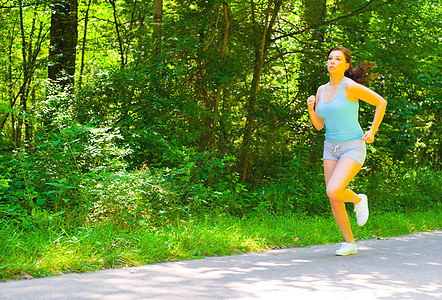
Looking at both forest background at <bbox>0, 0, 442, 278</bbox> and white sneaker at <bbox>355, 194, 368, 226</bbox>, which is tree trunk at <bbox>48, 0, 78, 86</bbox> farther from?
white sneaker at <bbox>355, 194, 368, 226</bbox>

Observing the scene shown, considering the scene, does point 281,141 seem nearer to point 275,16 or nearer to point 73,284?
point 275,16

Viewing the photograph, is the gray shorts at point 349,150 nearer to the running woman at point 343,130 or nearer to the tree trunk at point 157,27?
the running woman at point 343,130

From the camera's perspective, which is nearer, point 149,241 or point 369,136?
point 369,136

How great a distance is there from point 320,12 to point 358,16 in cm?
93

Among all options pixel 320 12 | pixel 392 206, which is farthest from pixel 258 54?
pixel 392 206

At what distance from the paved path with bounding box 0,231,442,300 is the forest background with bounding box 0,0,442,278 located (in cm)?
176

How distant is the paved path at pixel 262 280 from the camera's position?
4348 mm

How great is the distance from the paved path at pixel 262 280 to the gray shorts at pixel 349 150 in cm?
119

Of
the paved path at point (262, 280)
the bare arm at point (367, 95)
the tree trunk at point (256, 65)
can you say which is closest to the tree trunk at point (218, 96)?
the tree trunk at point (256, 65)

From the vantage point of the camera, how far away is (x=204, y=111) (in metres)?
11.3

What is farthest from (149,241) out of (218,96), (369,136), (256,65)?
(256,65)

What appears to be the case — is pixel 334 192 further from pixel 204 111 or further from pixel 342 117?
pixel 204 111

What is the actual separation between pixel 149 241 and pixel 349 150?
255 centimetres

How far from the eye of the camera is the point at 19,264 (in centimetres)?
483
